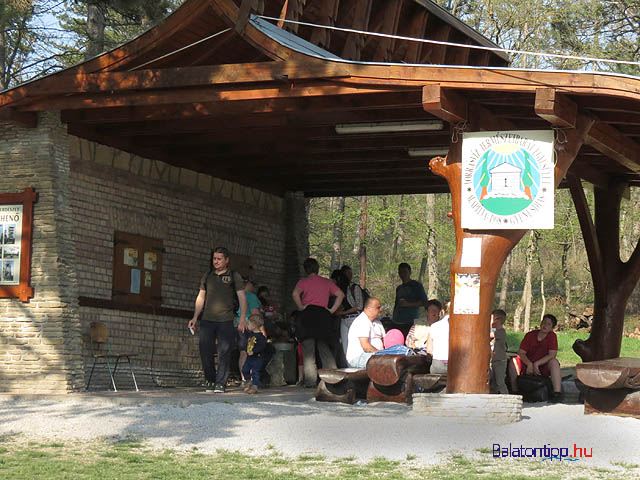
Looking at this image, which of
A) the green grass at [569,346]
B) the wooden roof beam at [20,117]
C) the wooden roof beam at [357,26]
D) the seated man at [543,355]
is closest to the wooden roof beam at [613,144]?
the seated man at [543,355]

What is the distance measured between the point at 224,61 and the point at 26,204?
2.91m

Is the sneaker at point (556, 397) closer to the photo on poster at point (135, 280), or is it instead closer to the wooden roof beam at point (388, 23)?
the photo on poster at point (135, 280)

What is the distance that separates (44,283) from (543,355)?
632cm

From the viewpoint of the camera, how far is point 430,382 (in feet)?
36.6

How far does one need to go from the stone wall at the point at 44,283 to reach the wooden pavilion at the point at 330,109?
36cm

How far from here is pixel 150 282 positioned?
14.1m

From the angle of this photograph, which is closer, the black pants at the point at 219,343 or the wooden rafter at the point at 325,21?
the black pants at the point at 219,343

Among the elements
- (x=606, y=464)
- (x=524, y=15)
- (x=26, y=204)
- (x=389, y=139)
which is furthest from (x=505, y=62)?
(x=606, y=464)

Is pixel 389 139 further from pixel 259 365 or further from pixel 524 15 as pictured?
pixel 524 15

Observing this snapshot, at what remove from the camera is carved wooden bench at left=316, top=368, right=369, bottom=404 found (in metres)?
11.4

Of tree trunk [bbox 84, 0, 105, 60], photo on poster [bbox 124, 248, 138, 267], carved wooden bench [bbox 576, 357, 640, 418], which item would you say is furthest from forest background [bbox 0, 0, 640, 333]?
carved wooden bench [bbox 576, 357, 640, 418]

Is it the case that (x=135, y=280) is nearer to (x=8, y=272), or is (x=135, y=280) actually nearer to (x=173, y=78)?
(x=8, y=272)

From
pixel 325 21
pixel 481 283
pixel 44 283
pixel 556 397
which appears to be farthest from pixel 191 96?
pixel 556 397

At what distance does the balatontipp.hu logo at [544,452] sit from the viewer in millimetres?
8078
